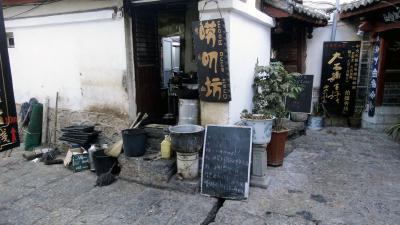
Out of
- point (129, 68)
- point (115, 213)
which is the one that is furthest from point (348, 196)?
point (129, 68)

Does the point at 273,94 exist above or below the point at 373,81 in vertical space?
below

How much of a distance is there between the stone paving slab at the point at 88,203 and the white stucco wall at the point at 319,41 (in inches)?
300

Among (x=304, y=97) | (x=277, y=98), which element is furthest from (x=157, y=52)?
(x=304, y=97)

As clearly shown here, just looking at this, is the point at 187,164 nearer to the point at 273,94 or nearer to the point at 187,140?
the point at 187,140

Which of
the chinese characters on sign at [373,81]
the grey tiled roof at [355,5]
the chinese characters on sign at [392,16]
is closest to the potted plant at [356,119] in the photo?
the chinese characters on sign at [373,81]

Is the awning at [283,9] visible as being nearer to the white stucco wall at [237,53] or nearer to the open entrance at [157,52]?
the white stucco wall at [237,53]

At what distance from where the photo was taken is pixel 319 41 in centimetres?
1088

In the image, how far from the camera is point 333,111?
10.9 metres

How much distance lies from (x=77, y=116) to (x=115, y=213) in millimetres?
3944

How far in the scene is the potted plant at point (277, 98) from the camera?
6.72m

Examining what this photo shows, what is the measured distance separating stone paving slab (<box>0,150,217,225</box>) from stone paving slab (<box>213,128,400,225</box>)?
2.45 feet

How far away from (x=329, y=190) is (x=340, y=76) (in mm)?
6054

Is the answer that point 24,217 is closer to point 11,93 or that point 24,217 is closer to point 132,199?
point 132,199

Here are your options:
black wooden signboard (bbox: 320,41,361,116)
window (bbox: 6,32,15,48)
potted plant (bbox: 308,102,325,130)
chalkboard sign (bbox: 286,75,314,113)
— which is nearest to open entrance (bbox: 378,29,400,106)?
black wooden signboard (bbox: 320,41,361,116)
